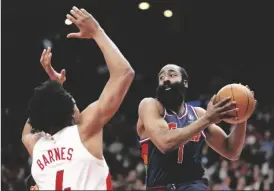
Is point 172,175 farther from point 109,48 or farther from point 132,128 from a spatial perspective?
point 132,128

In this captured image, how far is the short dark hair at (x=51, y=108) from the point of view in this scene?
364cm

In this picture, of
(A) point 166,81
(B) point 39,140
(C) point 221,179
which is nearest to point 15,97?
(C) point 221,179

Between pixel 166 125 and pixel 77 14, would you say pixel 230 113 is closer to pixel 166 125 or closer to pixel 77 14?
pixel 166 125

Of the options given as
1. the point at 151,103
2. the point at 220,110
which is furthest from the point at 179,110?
the point at 220,110

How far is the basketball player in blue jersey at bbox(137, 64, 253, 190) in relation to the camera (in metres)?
4.84

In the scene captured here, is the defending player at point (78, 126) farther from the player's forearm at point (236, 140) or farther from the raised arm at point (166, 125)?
the player's forearm at point (236, 140)

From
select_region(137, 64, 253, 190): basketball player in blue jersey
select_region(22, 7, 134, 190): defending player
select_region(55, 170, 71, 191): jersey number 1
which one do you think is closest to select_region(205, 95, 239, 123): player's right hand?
select_region(137, 64, 253, 190): basketball player in blue jersey

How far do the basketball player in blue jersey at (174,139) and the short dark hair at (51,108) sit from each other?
123 cm

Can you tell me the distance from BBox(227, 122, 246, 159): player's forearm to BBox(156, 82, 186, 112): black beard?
547 mm

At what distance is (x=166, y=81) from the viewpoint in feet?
17.3

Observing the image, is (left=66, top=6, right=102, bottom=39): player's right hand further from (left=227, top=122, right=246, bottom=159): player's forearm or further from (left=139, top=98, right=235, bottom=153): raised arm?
(left=227, top=122, right=246, bottom=159): player's forearm

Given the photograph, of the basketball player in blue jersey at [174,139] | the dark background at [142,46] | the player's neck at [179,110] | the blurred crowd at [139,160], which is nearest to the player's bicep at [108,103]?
the basketball player in blue jersey at [174,139]

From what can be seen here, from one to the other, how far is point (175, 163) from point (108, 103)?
1.62m

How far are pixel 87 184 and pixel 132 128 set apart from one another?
13699 mm
